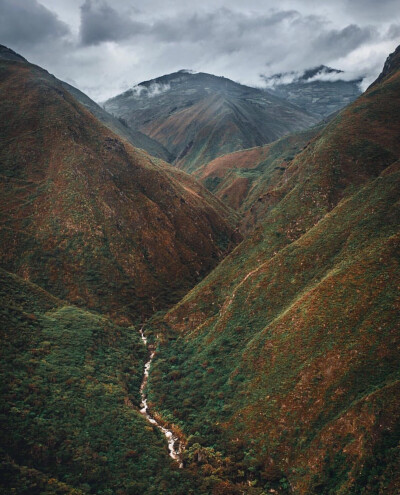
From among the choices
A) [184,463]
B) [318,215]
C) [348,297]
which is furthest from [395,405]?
[318,215]

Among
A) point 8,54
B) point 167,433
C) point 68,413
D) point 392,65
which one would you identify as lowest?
point 167,433

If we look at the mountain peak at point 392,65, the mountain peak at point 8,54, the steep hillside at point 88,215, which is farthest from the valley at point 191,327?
the mountain peak at point 8,54

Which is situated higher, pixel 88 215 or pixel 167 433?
pixel 88 215

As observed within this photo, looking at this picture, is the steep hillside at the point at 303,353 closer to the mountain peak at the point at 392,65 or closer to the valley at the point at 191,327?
the valley at the point at 191,327

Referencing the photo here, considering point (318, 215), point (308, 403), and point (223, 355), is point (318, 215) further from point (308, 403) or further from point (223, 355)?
point (308, 403)

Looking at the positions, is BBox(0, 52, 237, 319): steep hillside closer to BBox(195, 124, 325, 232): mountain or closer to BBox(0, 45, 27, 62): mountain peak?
BBox(195, 124, 325, 232): mountain

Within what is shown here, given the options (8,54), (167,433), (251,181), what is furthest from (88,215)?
(8,54)

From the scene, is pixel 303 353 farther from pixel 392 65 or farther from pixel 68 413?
pixel 392 65
